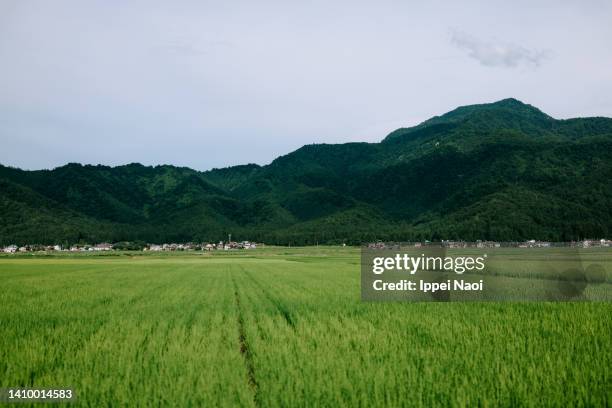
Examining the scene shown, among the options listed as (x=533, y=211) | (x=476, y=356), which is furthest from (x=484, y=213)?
(x=476, y=356)

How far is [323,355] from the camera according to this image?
25.7ft

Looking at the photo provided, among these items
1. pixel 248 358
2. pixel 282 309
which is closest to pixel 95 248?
pixel 282 309

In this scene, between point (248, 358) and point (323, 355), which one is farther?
point (248, 358)

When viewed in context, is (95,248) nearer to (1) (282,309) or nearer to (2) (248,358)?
→ (1) (282,309)

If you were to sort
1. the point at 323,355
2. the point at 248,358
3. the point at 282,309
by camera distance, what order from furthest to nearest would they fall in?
the point at 282,309
the point at 248,358
the point at 323,355

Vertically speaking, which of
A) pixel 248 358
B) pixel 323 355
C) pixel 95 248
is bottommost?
pixel 95 248

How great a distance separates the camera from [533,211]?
13775cm

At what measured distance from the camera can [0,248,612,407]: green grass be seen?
5.77m

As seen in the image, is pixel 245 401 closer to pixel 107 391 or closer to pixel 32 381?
pixel 107 391

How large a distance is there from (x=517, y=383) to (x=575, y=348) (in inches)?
110

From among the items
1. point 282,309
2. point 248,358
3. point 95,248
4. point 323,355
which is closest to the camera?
point 323,355

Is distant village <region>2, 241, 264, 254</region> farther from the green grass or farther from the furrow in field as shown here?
the green grass

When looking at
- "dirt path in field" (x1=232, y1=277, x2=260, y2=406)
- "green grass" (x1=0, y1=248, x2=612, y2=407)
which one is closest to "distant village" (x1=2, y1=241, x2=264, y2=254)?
"green grass" (x1=0, y1=248, x2=612, y2=407)

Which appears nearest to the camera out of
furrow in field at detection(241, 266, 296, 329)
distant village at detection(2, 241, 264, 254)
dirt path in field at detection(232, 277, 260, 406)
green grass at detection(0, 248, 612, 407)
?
green grass at detection(0, 248, 612, 407)
